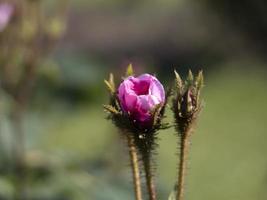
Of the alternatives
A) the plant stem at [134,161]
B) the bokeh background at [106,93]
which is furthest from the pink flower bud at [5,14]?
the plant stem at [134,161]

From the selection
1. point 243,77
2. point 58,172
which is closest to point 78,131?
point 243,77

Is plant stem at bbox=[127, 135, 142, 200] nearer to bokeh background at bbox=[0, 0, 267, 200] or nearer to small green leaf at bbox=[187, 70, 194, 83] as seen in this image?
bokeh background at bbox=[0, 0, 267, 200]

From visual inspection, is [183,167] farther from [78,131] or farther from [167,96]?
[78,131]

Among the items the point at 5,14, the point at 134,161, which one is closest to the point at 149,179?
the point at 134,161

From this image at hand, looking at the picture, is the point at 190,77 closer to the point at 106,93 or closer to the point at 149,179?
the point at 149,179

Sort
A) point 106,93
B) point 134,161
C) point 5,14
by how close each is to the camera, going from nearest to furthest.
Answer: point 134,161, point 5,14, point 106,93

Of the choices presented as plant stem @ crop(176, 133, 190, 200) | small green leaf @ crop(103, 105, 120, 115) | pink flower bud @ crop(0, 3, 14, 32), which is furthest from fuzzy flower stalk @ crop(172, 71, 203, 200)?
pink flower bud @ crop(0, 3, 14, 32)
